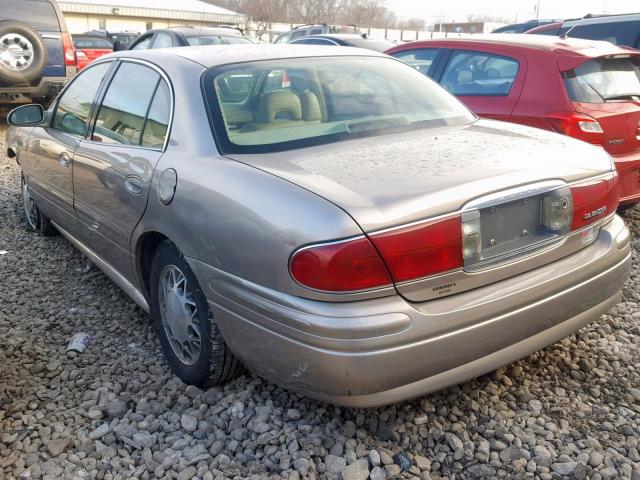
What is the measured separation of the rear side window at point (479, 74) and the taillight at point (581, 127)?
0.63m

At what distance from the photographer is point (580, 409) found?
9.16 feet

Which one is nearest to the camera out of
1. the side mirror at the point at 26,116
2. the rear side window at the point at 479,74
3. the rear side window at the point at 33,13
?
the side mirror at the point at 26,116

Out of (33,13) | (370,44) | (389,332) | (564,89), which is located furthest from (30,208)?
(370,44)

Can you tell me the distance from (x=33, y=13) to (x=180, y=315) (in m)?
9.13

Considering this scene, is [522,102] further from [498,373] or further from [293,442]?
[293,442]

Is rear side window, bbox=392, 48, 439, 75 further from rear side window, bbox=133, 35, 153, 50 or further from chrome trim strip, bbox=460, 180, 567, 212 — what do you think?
rear side window, bbox=133, 35, 153, 50

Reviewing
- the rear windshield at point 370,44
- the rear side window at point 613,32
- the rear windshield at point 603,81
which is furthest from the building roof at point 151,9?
the rear windshield at point 603,81

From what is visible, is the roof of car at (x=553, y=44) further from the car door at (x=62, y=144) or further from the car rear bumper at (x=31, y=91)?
the car rear bumper at (x=31, y=91)

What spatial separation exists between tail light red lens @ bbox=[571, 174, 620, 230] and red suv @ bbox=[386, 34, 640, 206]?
6.33ft

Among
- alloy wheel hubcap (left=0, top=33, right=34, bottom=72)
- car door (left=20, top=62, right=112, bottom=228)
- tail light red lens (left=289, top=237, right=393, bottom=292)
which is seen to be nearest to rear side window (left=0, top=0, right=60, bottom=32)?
alloy wheel hubcap (left=0, top=33, right=34, bottom=72)

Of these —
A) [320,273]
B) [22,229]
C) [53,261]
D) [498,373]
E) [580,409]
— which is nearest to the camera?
[320,273]

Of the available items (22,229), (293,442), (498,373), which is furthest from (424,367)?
(22,229)

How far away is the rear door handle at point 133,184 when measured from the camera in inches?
121

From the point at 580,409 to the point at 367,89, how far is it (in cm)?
181
